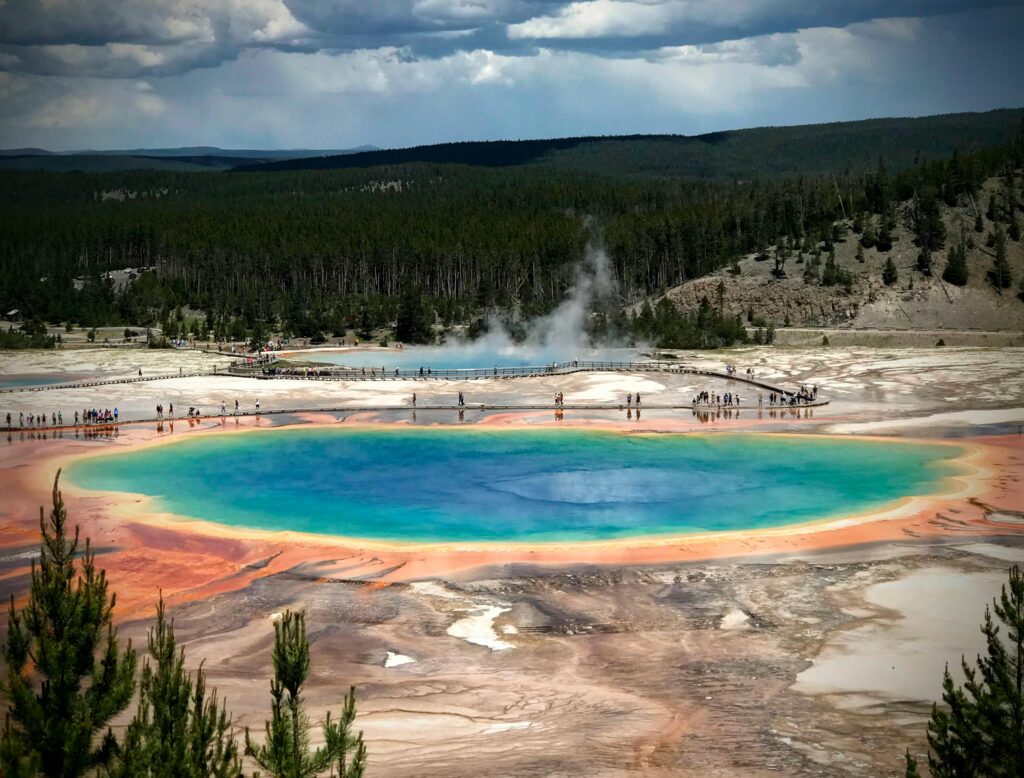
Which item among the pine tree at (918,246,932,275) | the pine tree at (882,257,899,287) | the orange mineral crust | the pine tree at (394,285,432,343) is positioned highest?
the pine tree at (918,246,932,275)

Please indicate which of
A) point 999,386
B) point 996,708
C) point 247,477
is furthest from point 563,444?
point 996,708

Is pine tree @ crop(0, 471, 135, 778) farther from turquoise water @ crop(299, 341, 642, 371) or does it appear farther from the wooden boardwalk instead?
turquoise water @ crop(299, 341, 642, 371)

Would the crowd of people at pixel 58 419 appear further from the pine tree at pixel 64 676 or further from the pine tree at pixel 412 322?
the pine tree at pixel 64 676

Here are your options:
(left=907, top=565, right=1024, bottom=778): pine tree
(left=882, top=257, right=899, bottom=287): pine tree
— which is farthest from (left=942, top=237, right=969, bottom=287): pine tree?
(left=907, top=565, right=1024, bottom=778): pine tree

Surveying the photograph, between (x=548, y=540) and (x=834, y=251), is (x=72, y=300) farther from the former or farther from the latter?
(x=548, y=540)

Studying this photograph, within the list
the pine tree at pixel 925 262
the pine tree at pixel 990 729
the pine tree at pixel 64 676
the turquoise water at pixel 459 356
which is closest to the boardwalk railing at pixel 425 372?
the turquoise water at pixel 459 356

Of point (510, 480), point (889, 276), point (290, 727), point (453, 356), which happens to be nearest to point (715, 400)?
point (510, 480)

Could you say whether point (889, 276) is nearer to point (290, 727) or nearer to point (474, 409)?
point (474, 409)
